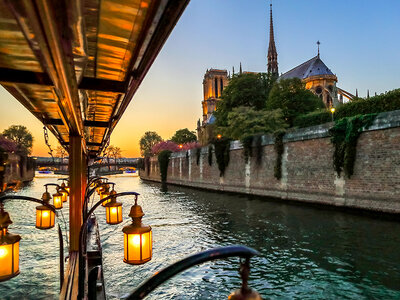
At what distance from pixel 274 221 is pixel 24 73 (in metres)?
14.0

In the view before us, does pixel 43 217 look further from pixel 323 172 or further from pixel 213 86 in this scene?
pixel 213 86

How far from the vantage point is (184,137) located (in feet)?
319

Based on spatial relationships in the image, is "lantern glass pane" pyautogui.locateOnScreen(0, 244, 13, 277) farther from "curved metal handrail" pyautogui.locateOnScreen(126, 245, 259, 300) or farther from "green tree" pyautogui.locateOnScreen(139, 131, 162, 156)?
"green tree" pyautogui.locateOnScreen(139, 131, 162, 156)

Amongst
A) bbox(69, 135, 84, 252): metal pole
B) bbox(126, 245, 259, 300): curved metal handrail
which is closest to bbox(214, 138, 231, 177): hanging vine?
bbox(69, 135, 84, 252): metal pole

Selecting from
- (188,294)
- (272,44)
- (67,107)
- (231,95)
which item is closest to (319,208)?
(188,294)

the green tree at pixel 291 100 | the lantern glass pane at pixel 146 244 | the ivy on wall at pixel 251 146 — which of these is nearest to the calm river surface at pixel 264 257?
the lantern glass pane at pixel 146 244

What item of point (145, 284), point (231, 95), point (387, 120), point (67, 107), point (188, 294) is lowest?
point (188, 294)

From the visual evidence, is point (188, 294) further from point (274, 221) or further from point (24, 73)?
point (274, 221)

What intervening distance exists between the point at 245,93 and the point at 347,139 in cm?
2529

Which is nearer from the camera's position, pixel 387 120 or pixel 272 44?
pixel 387 120

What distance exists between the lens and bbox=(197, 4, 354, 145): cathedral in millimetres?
52884

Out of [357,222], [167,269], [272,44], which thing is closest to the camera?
[167,269]

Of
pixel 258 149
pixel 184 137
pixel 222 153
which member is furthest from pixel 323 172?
pixel 184 137

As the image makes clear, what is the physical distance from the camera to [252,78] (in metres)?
41.2
